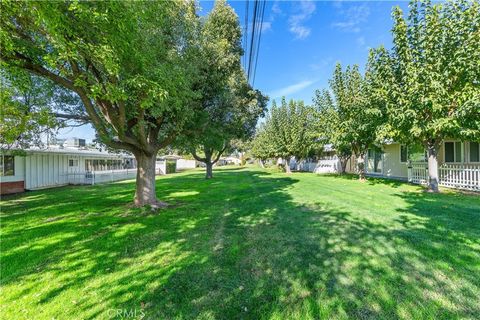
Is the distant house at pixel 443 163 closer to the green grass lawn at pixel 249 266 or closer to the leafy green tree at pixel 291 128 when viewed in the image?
the green grass lawn at pixel 249 266

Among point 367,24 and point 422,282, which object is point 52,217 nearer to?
point 422,282

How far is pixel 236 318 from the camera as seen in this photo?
2.70 meters

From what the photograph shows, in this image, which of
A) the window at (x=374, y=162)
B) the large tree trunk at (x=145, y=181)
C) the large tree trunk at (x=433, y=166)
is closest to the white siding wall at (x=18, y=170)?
the large tree trunk at (x=145, y=181)

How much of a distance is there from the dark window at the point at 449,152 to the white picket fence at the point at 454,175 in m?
1.09

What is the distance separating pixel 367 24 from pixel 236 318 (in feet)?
44.4

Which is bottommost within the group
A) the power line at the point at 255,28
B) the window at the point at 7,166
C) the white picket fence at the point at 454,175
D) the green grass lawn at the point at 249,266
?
the green grass lawn at the point at 249,266

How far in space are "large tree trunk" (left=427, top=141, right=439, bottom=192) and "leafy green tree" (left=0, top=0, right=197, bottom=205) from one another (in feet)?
37.0

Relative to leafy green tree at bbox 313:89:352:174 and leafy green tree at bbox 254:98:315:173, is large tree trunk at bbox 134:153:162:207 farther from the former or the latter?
leafy green tree at bbox 254:98:315:173

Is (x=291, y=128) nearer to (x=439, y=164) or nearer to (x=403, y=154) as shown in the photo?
(x=403, y=154)

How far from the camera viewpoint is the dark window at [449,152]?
1388cm

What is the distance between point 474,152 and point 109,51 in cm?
1775

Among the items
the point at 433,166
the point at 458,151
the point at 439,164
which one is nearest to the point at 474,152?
the point at 458,151

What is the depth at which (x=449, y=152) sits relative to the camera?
46.1 ft

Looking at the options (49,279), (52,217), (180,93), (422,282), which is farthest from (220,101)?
(422,282)
